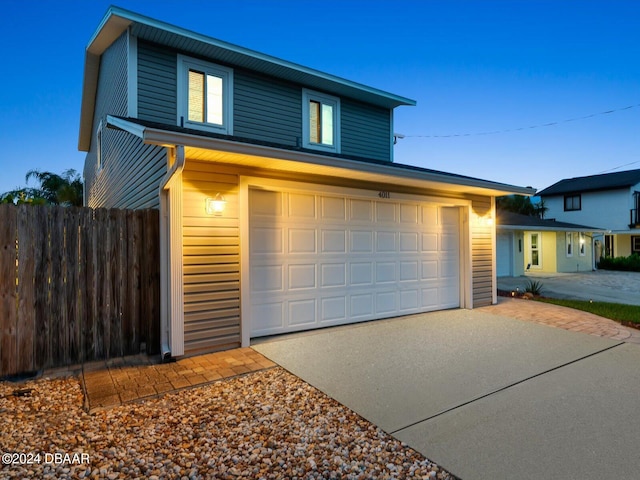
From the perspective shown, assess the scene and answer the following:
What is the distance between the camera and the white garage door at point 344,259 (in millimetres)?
4883

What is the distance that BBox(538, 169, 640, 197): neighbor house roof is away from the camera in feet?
69.4

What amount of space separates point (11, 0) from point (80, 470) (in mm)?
12961

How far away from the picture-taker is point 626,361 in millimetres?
4016

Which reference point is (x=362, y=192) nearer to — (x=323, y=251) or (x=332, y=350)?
(x=323, y=251)

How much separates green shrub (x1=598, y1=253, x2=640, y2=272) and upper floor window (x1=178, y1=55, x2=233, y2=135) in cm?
2106

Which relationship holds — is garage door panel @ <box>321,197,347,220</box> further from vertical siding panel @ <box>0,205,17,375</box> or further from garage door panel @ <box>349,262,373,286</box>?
vertical siding panel @ <box>0,205,17,375</box>

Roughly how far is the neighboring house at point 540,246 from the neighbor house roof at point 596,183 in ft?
17.2

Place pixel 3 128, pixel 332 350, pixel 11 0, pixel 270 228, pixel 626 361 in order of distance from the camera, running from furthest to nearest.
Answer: pixel 3 128, pixel 11 0, pixel 270 228, pixel 332 350, pixel 626 361

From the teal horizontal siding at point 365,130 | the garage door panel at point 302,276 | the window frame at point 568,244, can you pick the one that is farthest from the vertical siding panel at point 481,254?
the window frame at point 568,244

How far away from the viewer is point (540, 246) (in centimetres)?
1714

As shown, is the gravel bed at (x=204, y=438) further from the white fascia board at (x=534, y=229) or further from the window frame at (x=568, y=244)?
the window frame at (x=568, y=244)

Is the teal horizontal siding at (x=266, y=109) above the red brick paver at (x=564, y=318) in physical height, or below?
above

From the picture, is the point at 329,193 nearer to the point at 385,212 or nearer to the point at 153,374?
the point at 385,212

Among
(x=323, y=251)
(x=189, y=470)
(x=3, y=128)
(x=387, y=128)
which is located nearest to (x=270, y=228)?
(x=323, y=251)
